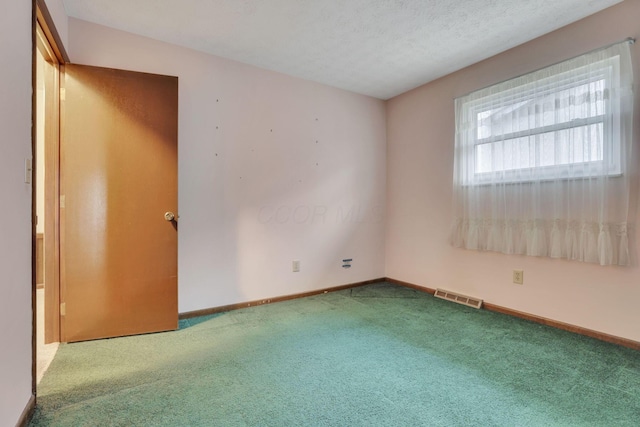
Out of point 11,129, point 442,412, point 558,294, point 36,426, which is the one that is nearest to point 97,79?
point 11,129

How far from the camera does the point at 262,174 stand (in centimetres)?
310

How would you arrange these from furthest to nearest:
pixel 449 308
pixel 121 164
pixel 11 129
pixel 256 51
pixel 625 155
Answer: pixel 449 308 < pixel 256 51 < pixel 121 164 < pixel 625 155 < pixel 11 129

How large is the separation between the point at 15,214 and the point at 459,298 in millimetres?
3423

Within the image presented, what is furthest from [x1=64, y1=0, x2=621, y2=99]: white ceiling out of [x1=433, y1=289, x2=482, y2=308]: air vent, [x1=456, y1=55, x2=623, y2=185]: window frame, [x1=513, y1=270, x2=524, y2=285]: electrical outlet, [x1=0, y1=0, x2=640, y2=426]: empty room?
[x1=433, y1=289, x2=482, y2=308]: air vent

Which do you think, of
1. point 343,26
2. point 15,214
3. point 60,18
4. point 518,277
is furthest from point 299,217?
point 60,18

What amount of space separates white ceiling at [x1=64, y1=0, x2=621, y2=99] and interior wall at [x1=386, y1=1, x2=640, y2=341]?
0.47 feet

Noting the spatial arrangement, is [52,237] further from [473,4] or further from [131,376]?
[473,4]

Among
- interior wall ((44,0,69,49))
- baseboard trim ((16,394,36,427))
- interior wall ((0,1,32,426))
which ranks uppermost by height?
interior wall ((44,0,69,49))

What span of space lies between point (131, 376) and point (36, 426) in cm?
44

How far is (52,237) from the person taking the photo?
216 cm

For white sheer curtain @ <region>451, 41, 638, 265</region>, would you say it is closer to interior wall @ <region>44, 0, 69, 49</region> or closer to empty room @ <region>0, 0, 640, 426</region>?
empty room @ <region>0, 0, 640, 426</region>

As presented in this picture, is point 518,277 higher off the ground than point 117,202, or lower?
lower

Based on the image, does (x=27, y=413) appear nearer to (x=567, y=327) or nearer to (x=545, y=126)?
(x=567, y=327)

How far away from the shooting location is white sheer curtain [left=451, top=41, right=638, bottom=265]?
2146mm
